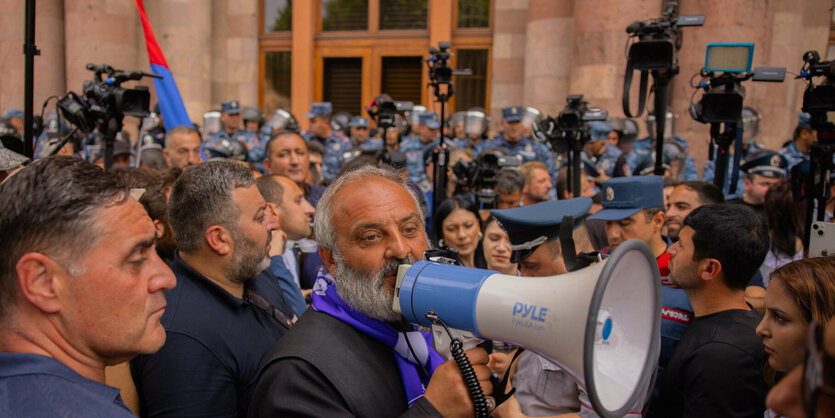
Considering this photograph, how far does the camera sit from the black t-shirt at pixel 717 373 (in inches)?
83.4

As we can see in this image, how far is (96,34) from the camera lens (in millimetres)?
11055

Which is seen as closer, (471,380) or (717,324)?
(471,380)

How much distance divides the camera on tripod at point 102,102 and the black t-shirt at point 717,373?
3.90 m

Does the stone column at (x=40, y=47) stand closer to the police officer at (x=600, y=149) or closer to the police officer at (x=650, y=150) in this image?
the police officer at (x=600, y=149)

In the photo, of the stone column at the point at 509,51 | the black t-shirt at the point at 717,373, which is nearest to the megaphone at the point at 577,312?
the black t-shirt at the point at 717,373

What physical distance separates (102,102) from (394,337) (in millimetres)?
3621

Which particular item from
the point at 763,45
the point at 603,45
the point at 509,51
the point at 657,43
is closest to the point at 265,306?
the point at 657,43

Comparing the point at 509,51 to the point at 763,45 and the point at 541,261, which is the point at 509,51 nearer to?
the point at 763,45

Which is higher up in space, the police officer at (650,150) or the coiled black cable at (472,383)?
the police officer at (650,150)

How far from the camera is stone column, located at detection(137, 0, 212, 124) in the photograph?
38.6 ft

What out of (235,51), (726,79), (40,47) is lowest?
(726,79)

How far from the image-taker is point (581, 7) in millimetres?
8906

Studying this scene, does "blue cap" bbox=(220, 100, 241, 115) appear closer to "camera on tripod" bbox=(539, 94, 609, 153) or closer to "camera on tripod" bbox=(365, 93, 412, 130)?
"camera on tripod" bbox=(365, 93, 412, 130)

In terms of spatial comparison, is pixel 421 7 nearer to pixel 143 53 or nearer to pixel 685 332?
pixel 143 53
